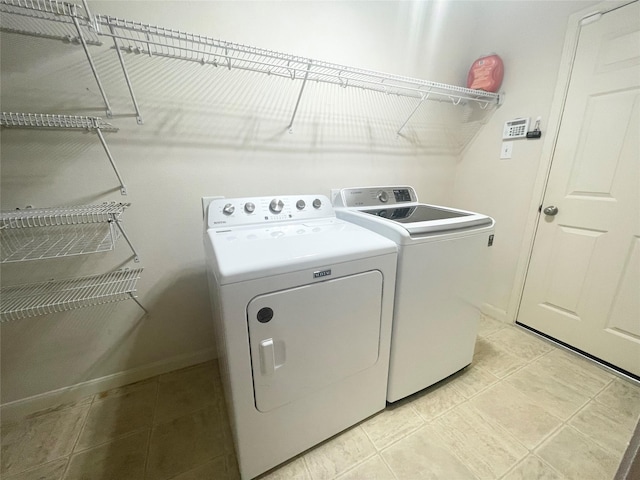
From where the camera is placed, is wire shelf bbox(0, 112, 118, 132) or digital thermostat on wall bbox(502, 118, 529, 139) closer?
wire shelf bbox(0, 112, 118, 132)

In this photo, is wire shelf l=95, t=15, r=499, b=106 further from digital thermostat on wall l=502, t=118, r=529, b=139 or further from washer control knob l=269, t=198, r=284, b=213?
washer control knob l=269, t=198, r=284, b=213

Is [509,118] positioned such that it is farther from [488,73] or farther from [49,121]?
[49,121]

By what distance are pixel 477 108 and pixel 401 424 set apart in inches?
96.8

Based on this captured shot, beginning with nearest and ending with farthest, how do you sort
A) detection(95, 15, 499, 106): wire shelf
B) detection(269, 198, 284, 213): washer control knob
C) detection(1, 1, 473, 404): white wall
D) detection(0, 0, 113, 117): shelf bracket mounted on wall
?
detection(0, 0, 113, 117): shelf bracket mounted on wall, detection(95, 15, 499, 106): wire shelf, detection(1, 1, 473, 404): white wall, detection(269, 198, 284, 213): washer control knob

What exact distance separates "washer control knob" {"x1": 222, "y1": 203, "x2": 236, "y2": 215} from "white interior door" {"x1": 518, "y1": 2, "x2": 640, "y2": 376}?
2185 mm

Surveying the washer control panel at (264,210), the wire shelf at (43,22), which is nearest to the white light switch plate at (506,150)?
the washer control panel at (264,210)

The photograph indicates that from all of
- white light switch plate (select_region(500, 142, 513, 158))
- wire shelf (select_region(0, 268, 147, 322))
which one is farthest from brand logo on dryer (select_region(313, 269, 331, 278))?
white light switch plate (select_region(500, 142, 513, 158))

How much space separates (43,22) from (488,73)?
265 cm

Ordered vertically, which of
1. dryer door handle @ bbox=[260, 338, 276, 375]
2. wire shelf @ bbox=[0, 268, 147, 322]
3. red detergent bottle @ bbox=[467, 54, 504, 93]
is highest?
red detergent bottle @ bbox=[467, 54, 504, 93]

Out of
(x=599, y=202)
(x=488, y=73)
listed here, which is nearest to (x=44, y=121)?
(x=488, y=73)

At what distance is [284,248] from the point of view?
0.96 metres

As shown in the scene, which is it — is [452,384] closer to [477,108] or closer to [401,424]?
[401,424]

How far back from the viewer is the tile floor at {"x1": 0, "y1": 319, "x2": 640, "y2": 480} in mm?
1086

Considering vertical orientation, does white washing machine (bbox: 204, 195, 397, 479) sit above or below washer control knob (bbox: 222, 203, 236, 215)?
below
